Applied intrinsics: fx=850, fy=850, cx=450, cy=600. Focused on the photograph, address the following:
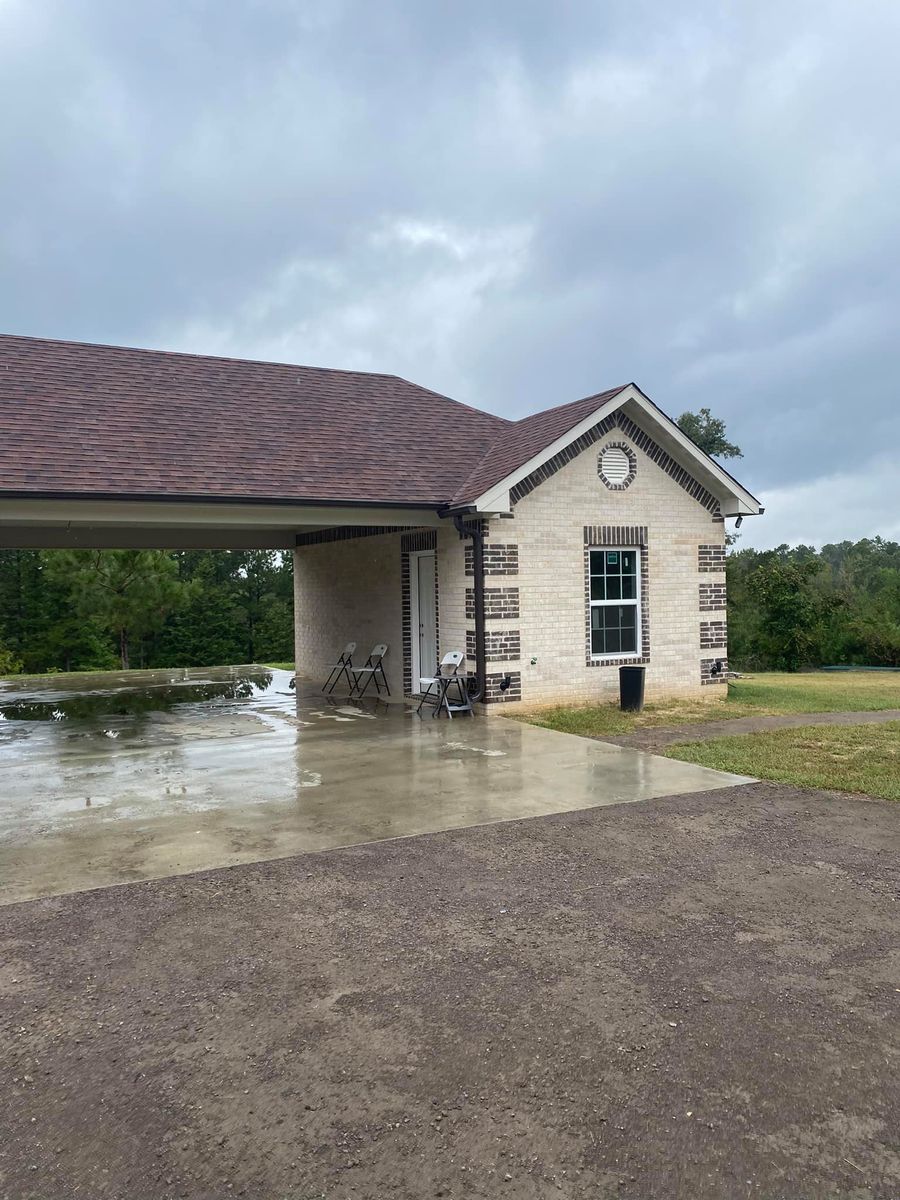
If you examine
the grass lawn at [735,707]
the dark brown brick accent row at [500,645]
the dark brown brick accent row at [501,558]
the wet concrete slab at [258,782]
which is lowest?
the wet concrete slab at [258,782]

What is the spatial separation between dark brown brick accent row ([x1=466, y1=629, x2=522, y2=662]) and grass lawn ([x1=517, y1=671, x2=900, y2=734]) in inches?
35.3

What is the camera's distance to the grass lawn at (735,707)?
11.7m

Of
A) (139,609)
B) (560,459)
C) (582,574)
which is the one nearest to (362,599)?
(582,574)

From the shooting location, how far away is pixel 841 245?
25.3 m

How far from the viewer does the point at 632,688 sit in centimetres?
1271

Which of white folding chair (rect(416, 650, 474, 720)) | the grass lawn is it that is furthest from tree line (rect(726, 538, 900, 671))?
white folding chair (rect(416, 650, 474, 720))

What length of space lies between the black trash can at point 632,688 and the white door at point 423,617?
10.7 ft

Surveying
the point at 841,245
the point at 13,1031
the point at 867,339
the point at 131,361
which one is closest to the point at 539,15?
the point at 131,361

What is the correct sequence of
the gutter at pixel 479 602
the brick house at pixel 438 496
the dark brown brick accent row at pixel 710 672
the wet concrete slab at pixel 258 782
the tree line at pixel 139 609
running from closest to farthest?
the wet concrete slab at pixel 258 782 → the brick house at pixel 438 496 → the gutter at pixel 479 602 → the dark brown brick accent row at pixel 710 672 → the tree line at pixel 139 609

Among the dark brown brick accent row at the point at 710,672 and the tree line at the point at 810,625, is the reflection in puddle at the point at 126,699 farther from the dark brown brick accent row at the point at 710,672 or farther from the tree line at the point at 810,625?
the tree line at the point at 810,625

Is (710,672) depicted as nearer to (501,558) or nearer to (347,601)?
(501,558)

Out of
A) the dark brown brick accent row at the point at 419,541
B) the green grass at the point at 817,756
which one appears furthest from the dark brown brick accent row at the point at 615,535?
the green grass at the point at 817,756

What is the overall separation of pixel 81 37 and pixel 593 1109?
640 inches

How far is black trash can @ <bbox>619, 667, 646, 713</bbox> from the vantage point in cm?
1270
